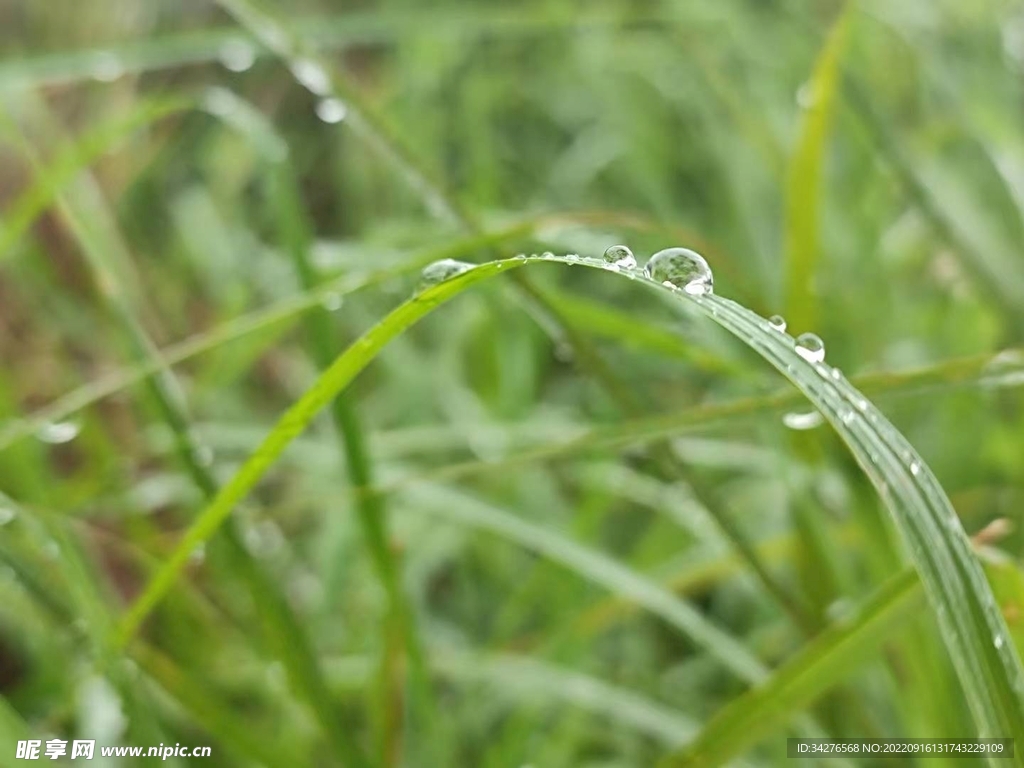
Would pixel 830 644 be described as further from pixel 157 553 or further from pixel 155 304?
pixel 155 304

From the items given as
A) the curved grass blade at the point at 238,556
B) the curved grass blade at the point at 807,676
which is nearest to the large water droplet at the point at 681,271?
the curved grass blade at the point at 807,676

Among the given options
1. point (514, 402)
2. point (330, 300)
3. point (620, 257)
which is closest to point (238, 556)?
point (330, 300)

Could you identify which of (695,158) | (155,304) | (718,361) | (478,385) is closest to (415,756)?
(718,361)

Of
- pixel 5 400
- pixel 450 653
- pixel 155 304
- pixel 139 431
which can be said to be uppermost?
pixel 155 304

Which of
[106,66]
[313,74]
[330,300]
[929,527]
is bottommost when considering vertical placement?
[929,527]

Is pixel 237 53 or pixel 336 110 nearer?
pixel 336 110
